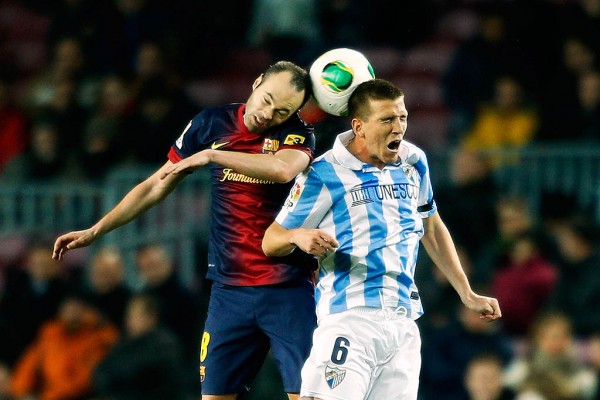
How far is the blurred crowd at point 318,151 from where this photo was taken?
870cm

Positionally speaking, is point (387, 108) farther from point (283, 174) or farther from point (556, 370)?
point (556, 370)

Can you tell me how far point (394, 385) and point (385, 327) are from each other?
242 millimetres

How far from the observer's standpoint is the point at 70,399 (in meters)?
9.85

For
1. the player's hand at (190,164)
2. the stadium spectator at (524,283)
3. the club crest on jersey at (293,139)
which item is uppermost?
the club crest on jersey at (293,139)

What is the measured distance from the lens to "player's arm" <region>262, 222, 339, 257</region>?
521 centimetres

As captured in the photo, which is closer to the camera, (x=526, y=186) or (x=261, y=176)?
(x=261, y=176)

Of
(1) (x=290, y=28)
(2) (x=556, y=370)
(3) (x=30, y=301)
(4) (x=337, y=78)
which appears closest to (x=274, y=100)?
(4) (x=337, y=78)

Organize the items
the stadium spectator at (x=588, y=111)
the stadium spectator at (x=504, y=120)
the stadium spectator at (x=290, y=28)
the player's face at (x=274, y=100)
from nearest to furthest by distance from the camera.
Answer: the player's face at (x=274, y=100) < the stadium spectator at (x=588, y=111) < the stadium spectator at (x=504, y=120) < the stadium spectator at (x=290, y=28)

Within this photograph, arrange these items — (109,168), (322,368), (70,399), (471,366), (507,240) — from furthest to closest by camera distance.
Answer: (109,168)
(70,399)
(507,240)
(471,366)
(322,368)

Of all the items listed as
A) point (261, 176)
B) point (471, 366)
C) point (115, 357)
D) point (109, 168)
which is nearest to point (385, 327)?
point (261, 176)

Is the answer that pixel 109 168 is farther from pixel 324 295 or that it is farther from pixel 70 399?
pixel 324 295

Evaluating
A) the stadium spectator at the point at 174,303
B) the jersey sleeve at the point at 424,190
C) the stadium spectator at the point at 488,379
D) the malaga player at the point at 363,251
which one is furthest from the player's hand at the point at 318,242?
the stadium spectator at the point at 174,303

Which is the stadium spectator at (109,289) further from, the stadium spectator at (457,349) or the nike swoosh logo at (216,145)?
the nike swoosh logo at (216,145)

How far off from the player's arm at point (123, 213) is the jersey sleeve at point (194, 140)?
0.14 m
